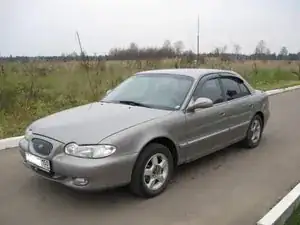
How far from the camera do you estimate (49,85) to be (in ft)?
35.2

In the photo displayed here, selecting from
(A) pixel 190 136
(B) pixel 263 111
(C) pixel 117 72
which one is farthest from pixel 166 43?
(A) pixel 190 136

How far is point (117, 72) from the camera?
41.6 ft

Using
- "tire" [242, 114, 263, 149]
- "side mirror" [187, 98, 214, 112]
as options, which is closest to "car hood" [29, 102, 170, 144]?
"side mirror" [187, 98, 214, 112]

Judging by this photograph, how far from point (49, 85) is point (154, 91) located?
256 inches

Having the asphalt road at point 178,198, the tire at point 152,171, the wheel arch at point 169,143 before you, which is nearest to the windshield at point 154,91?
the wheel arch at point 169,143

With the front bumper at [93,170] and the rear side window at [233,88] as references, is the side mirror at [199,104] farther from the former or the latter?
the front bumper at [93,170]

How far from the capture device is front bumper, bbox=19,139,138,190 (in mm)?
3646

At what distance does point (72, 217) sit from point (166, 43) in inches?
621

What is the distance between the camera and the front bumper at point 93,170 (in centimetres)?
365

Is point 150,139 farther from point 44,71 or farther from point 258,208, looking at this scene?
point 44,71

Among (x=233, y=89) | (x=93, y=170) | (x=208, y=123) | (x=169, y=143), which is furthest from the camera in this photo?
(x=233, y=89)

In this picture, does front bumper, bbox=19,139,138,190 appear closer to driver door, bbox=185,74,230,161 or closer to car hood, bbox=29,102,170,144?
car hood, bbox=29,102,170,144

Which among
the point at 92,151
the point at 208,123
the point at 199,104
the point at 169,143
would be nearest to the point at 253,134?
the point at 208,123

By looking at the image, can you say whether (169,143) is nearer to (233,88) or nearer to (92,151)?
(92,151)
